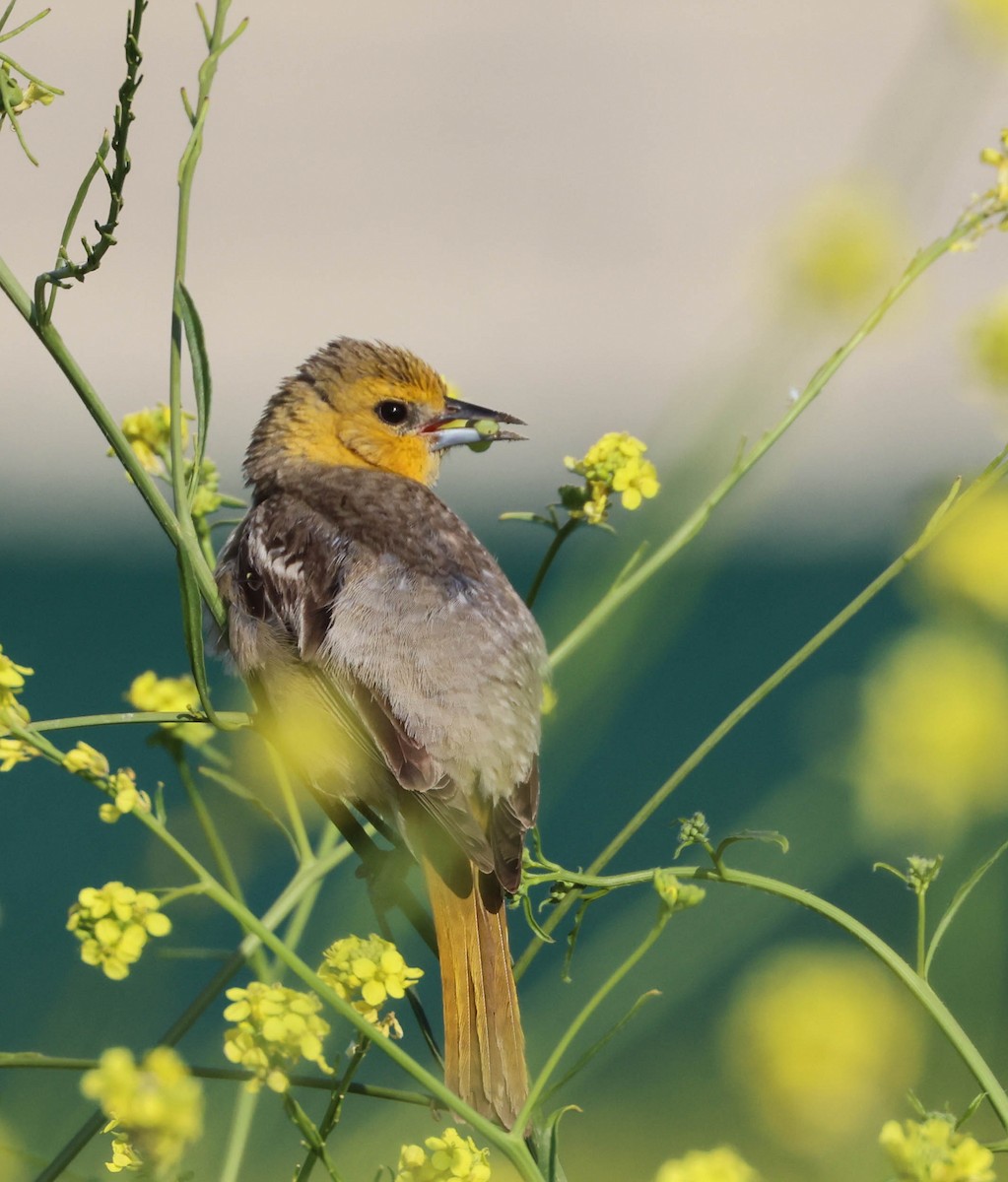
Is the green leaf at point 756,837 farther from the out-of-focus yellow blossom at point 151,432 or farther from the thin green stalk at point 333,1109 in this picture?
the out-of-focus yellow blossom at point 151,432

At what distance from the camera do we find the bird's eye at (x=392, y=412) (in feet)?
10.4

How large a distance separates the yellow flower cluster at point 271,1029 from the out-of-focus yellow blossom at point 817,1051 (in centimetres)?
55

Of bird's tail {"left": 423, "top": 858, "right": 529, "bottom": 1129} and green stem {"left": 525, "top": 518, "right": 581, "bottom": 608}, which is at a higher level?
green stem {"left": 525, "top": 518, "right": 581, "bottom": 608}

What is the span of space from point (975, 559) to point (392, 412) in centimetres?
158

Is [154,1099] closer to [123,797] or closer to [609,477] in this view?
[123,797]

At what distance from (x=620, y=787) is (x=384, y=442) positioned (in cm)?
241

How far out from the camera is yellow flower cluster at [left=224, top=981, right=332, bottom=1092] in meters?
1.22

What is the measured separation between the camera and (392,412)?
10.5ft

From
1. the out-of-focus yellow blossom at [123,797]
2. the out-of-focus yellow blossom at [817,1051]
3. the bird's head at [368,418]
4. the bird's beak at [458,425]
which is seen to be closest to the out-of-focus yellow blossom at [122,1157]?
the out-of-focus yellow blossom at [123,797]

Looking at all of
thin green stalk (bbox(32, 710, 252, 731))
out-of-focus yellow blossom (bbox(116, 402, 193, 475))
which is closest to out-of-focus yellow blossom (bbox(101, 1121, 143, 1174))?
thin green stalk (bbox(32, 710, 252, 731))

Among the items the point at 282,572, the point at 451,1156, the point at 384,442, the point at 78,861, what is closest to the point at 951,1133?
the point at 451,1156

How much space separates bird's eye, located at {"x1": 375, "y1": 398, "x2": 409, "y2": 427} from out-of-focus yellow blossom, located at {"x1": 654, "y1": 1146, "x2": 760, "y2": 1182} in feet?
7.23

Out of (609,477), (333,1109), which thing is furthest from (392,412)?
(333,1109)

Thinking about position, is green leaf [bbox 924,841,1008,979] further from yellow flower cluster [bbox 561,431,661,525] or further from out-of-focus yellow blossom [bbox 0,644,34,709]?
out-of-focus yellow blossom [bbox 0,644,34,709]
